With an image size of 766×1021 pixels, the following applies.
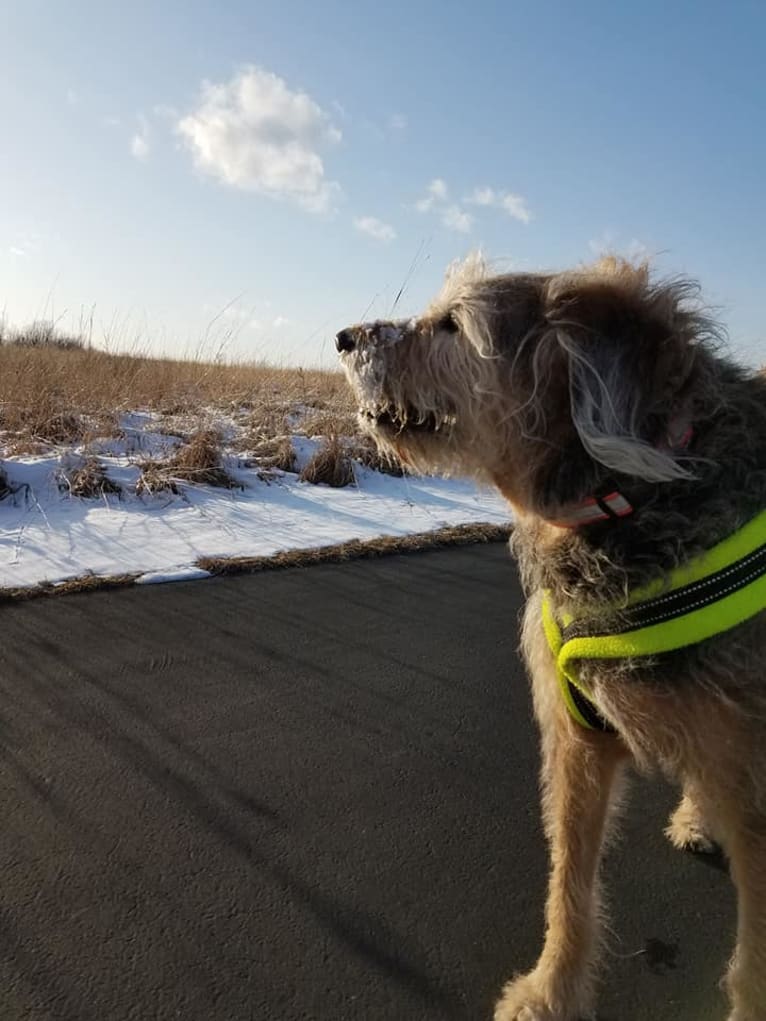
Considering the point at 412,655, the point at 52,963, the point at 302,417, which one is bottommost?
the point at 52,963

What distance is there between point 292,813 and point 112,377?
25.4 ft

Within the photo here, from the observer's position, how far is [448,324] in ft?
6.66

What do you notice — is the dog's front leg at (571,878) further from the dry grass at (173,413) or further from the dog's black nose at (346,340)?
the dry grass at (173,413)

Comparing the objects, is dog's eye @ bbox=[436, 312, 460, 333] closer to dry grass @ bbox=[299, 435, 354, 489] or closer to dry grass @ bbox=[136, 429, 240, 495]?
dry grass @ bbox=[136, 429, 240, 495]

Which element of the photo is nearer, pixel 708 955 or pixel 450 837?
pixel 708 955

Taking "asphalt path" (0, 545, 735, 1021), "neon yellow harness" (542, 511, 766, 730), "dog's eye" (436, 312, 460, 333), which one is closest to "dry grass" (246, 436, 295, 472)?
"asphalt path" (0, 545, 735, 1021)

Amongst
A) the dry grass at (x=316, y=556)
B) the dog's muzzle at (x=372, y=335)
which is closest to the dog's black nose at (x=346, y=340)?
the dog's muzzle at (x=372, y=335)

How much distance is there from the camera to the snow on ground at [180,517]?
14.8 feet

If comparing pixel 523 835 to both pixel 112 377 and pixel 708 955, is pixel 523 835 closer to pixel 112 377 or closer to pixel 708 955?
pixel 708 955

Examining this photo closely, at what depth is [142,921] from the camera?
197 cm

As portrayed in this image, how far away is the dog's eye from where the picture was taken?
78.9 inches

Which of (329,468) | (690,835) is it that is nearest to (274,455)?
(329,468)

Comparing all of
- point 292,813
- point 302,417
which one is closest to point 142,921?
point 292,813

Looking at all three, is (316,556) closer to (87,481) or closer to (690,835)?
(87,481)
